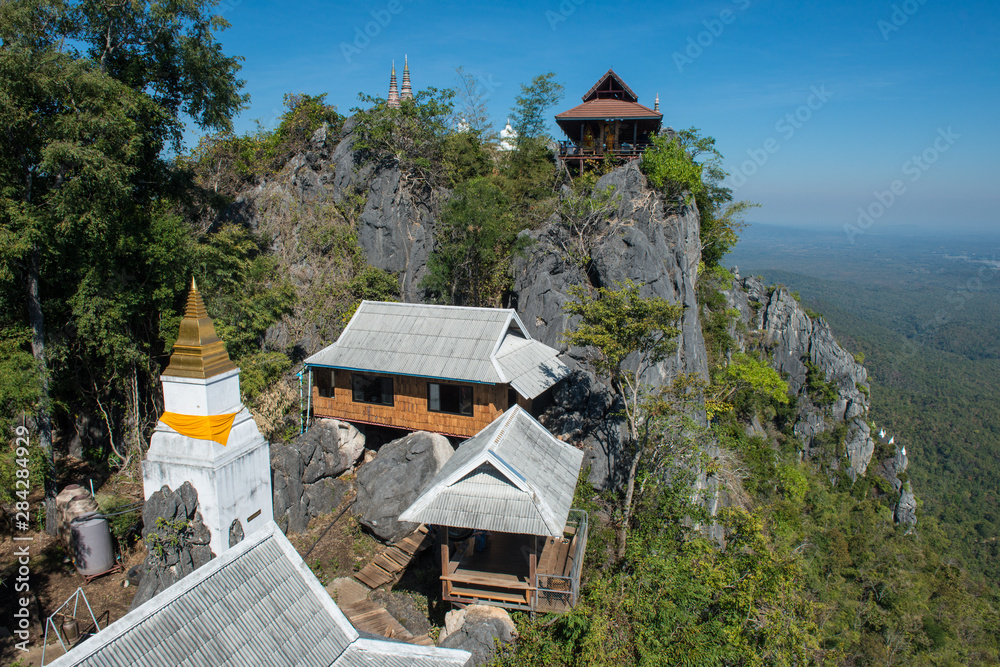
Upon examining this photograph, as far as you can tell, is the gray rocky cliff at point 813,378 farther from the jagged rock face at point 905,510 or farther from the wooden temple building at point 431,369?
the wooden temple building at point 431,369

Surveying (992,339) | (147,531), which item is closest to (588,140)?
(147,531)

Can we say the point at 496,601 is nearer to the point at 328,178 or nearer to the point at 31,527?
the point at 31,527

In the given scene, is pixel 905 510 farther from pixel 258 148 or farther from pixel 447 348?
pixel 258 148

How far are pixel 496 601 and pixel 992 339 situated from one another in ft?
622

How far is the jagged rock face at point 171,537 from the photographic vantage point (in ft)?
27.0

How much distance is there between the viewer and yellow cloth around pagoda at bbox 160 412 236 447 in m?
8.43

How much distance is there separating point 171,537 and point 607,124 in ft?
89.9

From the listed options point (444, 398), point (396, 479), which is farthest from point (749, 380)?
point (396, 479)

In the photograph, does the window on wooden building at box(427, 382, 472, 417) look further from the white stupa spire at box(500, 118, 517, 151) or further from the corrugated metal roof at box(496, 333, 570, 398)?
the white stupa spire at box(500, 118, 517, 151)

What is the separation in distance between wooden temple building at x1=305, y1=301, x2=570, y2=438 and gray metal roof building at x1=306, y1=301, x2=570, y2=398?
0.11ft

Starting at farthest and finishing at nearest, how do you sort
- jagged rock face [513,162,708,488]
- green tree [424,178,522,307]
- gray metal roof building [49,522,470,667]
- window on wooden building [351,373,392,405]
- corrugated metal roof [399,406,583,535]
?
green tree [424,178,522,307] → window on wooden building [351,373,392,405] → jagged rock face [513,162,708,488] → corrugated metal roof [399,406,583,535] → gray metal roof building [49,522,470,667]

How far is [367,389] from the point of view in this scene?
59.9 ft

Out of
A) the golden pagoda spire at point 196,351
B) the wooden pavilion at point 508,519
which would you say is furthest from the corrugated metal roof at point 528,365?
the golden pagoda spire at point 196,351

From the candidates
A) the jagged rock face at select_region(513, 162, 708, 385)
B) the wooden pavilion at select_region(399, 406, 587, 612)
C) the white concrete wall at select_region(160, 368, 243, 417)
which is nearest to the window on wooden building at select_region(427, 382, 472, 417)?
the wooden pavilion at select_region(399, 406, 587, 612)
